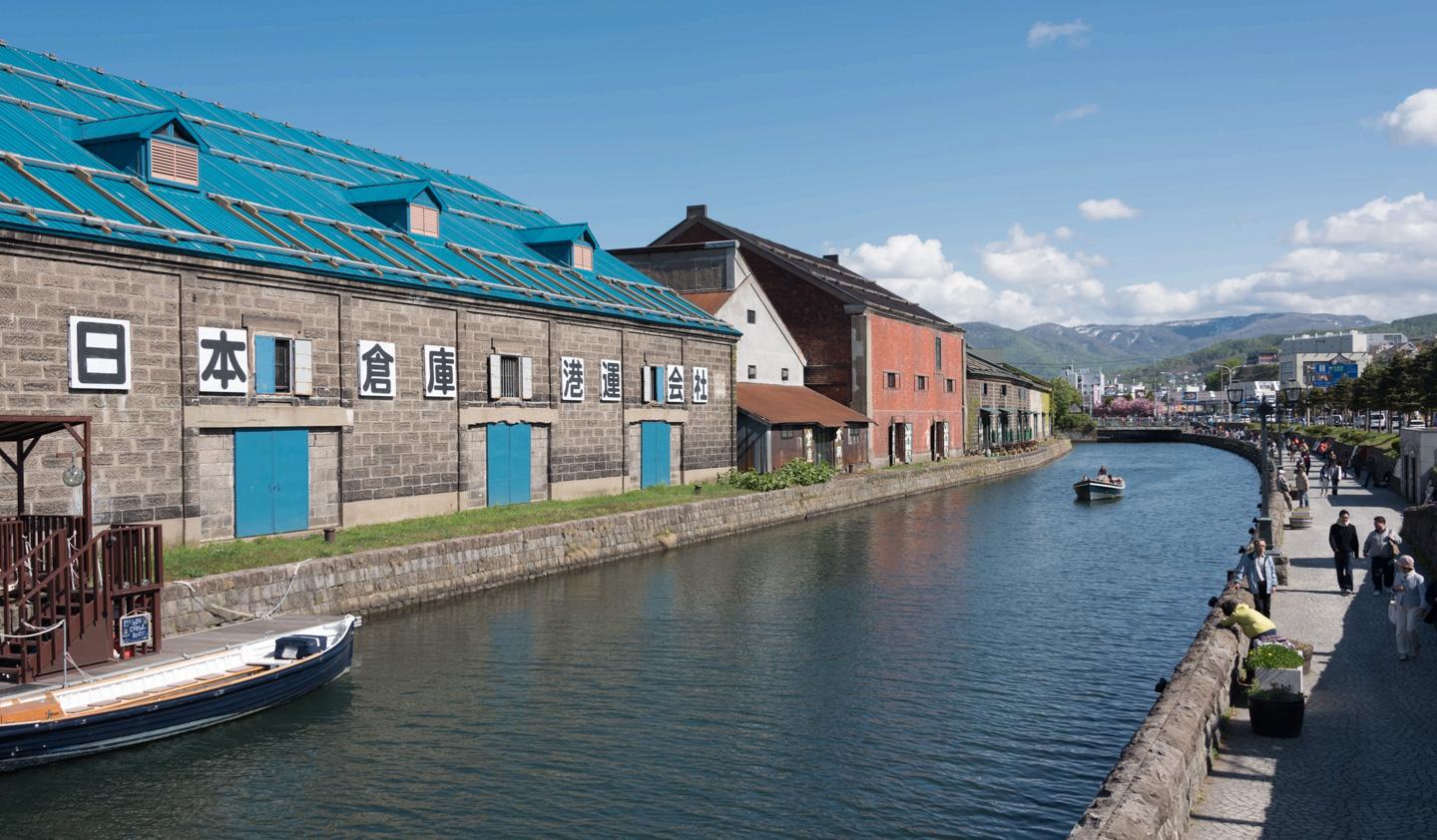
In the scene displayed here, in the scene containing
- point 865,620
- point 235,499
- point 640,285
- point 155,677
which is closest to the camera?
point 155,677

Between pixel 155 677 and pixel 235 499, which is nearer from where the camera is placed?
pixel 155 677

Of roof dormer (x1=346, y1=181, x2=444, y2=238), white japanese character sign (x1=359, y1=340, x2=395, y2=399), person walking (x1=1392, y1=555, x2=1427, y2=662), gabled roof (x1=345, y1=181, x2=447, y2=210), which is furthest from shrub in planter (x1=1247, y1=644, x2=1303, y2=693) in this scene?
gabled roof (x1=345, y1=181, x2=447, y2=210)

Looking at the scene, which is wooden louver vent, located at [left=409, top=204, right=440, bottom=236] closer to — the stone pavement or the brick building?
the brick building

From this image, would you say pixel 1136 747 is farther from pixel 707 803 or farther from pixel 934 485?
pixel 934 485

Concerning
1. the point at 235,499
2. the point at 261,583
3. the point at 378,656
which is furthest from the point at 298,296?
the point at 378,656

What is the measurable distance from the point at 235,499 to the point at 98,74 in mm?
15557

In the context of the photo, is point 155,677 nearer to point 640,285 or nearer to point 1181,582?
point 1181,582

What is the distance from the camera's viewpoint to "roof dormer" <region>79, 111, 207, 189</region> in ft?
80.9

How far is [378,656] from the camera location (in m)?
18.5

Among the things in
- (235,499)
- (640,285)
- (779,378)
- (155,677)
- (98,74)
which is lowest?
(155,677)

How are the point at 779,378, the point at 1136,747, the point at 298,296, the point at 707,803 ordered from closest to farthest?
the point at 1136,747 < the point at 707,803 < the point at 298,296 < the point at 779,378

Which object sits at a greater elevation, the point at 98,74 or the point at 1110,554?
the point at 98,74

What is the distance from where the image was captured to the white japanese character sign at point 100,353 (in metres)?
20.2

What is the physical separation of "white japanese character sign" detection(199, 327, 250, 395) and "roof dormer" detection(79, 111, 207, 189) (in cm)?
482
